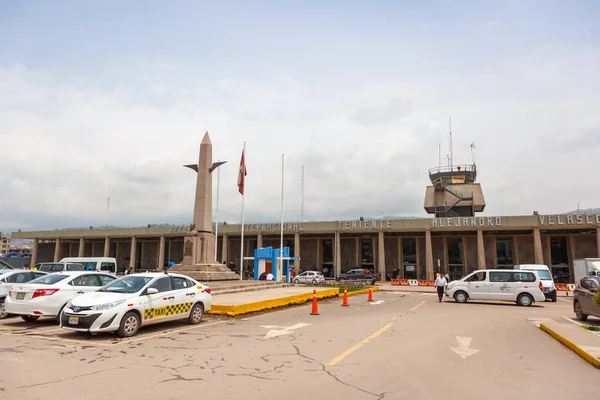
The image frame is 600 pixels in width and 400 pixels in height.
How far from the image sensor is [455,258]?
50.8 meters

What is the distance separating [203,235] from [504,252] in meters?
38.8

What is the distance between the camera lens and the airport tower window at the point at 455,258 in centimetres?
5044

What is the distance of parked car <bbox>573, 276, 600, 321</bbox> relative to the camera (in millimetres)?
13355

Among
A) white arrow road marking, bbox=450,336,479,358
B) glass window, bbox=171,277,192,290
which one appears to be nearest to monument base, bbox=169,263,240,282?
glass window, bbox=171,277,192,290

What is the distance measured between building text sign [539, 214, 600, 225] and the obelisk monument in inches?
1327

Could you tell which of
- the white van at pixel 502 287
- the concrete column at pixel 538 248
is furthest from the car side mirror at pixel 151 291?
the concrete column at pixel 538 248

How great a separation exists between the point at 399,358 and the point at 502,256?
155 feet

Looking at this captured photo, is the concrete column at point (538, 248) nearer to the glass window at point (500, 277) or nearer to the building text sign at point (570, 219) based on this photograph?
the building text sign at point (570, 219)

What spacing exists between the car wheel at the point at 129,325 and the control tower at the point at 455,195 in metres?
53.4

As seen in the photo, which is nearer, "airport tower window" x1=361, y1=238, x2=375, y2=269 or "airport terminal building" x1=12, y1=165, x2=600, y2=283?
"airport terminal building" x1=12, y1=165, x2=600, y2=283

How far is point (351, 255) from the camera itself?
54.4 metres

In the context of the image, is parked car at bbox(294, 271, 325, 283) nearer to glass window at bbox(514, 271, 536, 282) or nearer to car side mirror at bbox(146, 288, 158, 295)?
glass window at bbox(514, 271, 536, 282)

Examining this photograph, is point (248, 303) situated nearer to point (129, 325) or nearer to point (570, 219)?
point (129, 325)

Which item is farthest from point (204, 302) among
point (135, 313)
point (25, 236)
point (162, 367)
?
point (25, 236)
